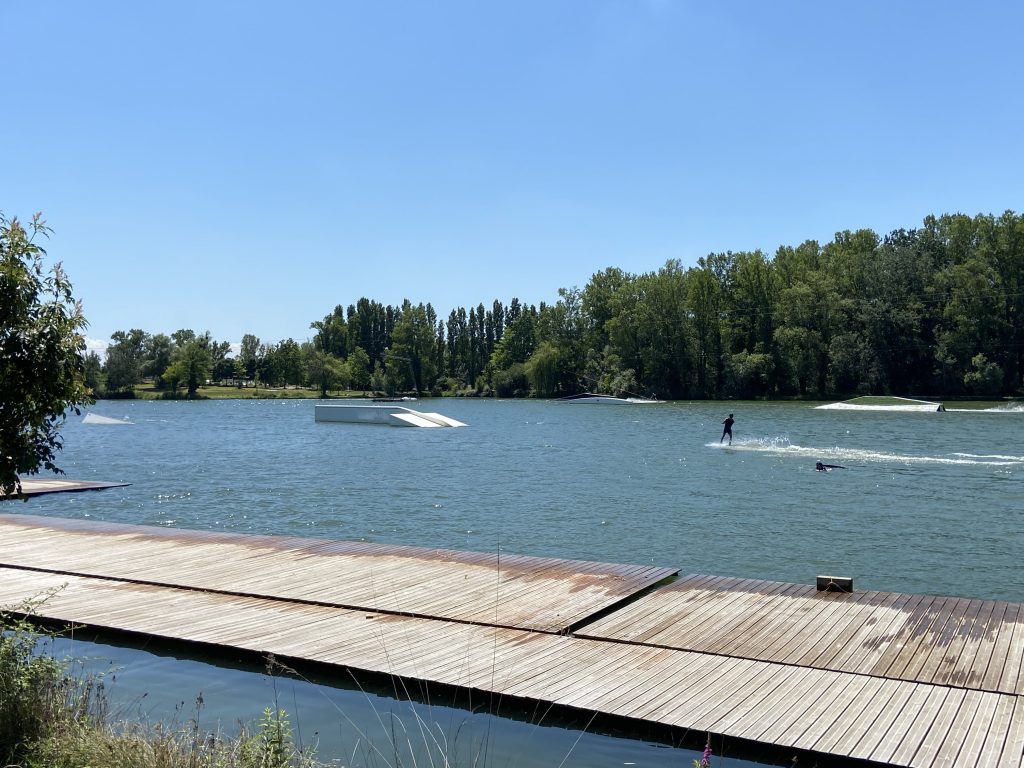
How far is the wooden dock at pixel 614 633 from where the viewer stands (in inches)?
264

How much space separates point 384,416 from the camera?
62.3 m

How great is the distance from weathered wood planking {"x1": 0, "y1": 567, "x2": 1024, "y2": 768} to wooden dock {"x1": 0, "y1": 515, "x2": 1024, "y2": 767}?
2cm

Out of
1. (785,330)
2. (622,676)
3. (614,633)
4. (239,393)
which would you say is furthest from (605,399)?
(622,676)

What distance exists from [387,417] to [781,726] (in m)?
56.6

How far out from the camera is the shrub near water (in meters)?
5.20

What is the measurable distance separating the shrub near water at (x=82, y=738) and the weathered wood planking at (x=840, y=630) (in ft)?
14.4

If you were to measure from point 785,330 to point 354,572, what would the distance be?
9066cm

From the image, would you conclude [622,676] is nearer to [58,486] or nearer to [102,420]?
[58,486]

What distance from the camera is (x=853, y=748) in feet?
20.0

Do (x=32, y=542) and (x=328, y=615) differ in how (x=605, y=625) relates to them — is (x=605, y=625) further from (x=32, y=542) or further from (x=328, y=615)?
(x=32, y=542)

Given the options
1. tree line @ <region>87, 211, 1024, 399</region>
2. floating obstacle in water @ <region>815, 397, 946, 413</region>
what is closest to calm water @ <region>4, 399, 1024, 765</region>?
floating obstacle in water @ <region>815, 397, 946, 413</region>

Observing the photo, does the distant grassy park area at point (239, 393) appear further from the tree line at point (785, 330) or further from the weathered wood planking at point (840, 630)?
the weathered wood planking at point (840, 630)

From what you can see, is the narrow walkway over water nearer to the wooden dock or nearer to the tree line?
the wooden dock

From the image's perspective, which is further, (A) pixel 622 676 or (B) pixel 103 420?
(B) pixel 103 420
